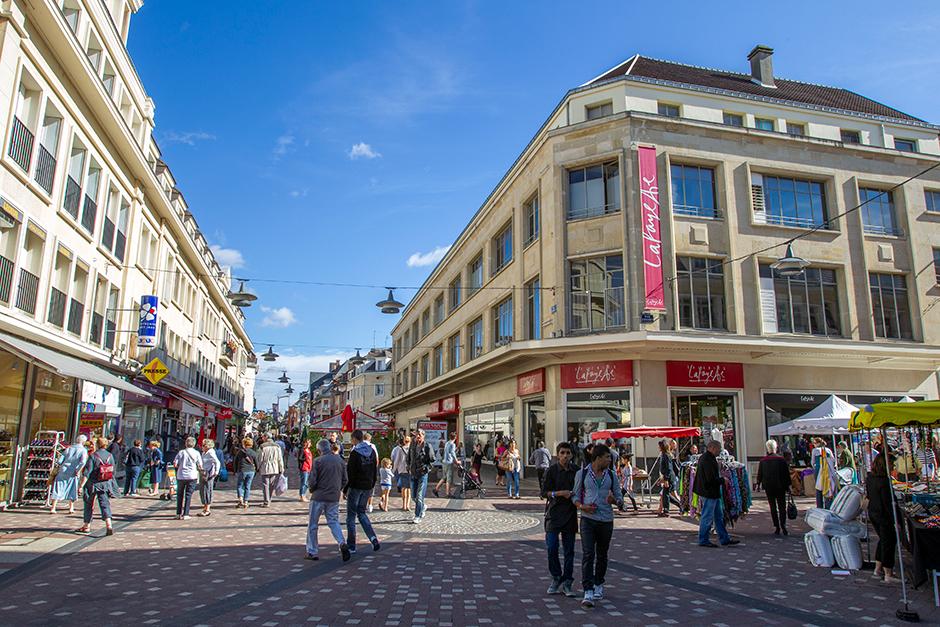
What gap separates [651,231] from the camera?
19531mm

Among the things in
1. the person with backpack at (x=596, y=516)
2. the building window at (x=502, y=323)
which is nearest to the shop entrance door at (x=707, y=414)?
the building window at (x=502, y=323)

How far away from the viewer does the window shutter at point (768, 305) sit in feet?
66.4

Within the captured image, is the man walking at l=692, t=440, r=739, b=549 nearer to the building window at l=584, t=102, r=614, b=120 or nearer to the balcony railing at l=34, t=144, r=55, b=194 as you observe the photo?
the building window at l=584, t=102, r=614, b=120

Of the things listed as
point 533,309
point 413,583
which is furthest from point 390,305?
point 413,583

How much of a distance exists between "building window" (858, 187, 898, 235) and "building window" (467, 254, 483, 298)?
626 inches

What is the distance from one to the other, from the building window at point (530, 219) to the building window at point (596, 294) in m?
3.37

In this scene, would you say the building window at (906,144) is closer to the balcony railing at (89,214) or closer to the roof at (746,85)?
the roof at (746,85)

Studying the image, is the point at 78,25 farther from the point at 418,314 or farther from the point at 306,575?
the point at 418,314

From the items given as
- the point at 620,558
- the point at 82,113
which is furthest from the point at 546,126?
the point at 620,558

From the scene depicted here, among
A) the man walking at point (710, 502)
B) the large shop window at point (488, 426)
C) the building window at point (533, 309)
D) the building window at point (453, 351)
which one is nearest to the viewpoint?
the man walking at point (710, 502)

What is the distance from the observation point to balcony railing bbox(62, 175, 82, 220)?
16.4 metres

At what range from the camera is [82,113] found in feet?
55.4

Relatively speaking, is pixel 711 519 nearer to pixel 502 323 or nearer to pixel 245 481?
pixel 245 481

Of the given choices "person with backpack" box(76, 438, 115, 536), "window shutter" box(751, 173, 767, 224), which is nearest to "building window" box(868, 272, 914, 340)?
"window shutter" box(751, 173, 767, 224)
